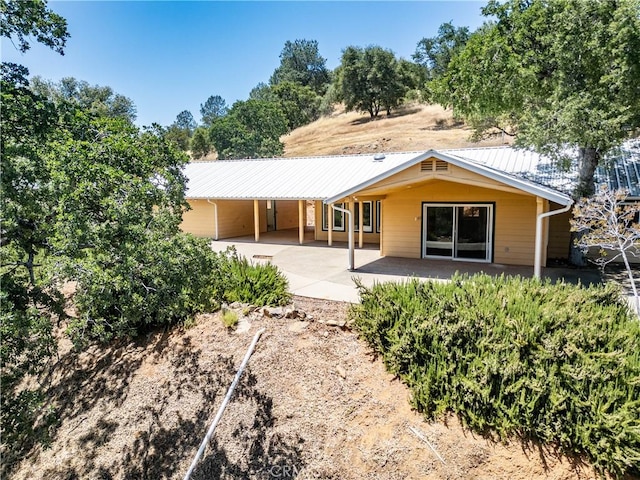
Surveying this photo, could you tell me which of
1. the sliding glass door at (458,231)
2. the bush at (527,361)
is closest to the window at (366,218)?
the sliding glass door at (458,231)

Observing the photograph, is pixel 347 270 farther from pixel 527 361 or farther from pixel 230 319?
pixel 527 361

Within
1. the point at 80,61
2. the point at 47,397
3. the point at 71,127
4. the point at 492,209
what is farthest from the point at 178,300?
the point at 492,209

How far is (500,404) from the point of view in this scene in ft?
15.6

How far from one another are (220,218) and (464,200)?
11801 mm

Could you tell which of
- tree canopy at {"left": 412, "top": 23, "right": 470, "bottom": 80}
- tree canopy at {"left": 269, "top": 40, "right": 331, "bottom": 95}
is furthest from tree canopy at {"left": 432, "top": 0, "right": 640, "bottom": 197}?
tree canopy at {"left": 269, "top": 40, "right": 331, "bottom": 95}

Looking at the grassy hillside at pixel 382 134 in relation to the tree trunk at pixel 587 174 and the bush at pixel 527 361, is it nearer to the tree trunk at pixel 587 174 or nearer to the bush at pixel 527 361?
the tree trunk at pixel 587 174

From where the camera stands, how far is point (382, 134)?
142 feet

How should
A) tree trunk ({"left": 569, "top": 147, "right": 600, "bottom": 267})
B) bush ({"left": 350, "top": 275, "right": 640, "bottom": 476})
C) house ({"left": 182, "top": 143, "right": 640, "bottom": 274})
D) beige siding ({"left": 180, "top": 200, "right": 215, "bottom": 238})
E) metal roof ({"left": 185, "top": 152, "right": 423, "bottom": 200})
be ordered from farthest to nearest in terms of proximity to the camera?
beige siding ({"left": 180, "top": 200, "right": 215, "bottom": 238})
metal roof ({"left": 185, "top": 152, "right": 423, "bottom": 200})
tree trunk ({"left": 569, "top": 147, "right": 600, "bottom": 267})
house ({"left": 182, "top": 143, "right": 640, "bottom": 274})
bush ({"left": 350, "top": 275, "right": 640, "bottom": 476})

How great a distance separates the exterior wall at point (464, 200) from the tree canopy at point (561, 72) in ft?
5.82

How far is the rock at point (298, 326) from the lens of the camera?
6.89m

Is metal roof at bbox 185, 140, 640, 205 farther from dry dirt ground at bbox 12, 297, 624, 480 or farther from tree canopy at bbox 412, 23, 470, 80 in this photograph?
tree canopy at bbox 412, 23, 470, 80

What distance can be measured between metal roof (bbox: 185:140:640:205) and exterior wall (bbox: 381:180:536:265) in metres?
0.95

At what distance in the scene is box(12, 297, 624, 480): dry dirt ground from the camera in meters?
4.67

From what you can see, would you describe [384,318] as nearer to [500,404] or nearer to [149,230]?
[500,404]
